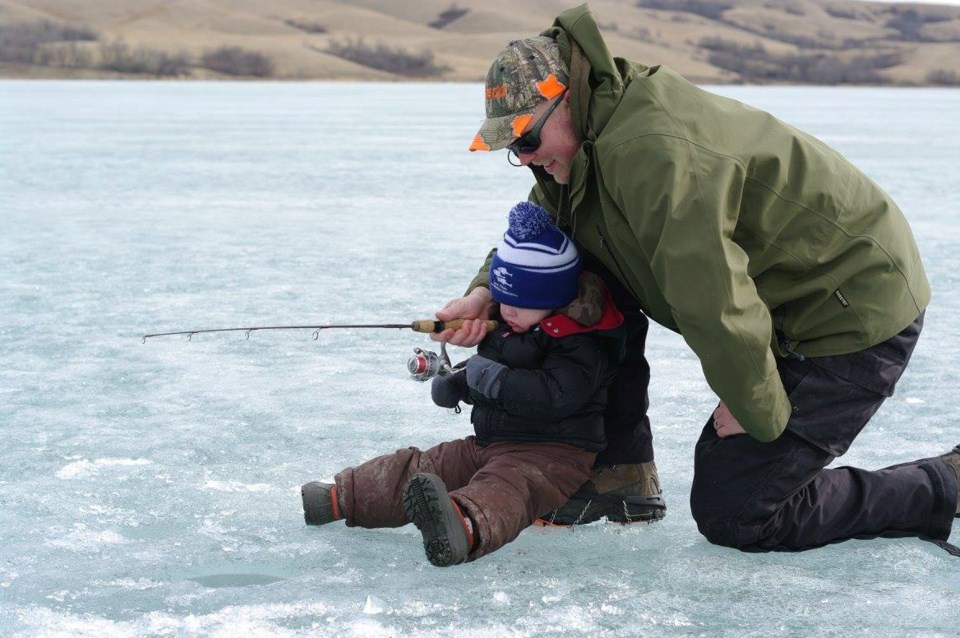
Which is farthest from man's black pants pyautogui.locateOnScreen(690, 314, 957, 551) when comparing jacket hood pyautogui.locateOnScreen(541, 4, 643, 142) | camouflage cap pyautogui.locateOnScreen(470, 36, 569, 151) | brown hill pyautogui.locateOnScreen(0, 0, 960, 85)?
brown hill pyautogui.locateOnScreen(0, 0, 960, 85)

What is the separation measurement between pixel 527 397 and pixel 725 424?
0.54 metres

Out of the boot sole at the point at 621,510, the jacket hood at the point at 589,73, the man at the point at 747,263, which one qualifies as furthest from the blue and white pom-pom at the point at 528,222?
the boot sole at the point at 621,510

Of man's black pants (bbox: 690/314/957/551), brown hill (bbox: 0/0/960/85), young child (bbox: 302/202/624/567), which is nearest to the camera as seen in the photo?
man's black pants (bbox: 690/314/957/551)

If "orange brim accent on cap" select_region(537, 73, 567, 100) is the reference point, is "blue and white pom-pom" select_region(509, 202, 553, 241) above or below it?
below

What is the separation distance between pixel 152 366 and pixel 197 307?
3.41 feet

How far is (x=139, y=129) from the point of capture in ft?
60.9

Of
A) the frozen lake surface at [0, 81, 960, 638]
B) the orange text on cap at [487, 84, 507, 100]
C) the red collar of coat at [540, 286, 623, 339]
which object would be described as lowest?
the frozen lake surface at [0, 81, 960, 638]

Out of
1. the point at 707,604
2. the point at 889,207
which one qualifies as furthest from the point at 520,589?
the point at 889,207

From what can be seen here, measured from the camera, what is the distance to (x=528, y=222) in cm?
301

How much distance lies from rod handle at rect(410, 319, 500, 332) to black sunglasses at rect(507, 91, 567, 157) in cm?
58

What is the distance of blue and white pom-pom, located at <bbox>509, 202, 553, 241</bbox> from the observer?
9.87 ft

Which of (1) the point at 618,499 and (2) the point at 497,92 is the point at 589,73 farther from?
(1) the point at 618,499

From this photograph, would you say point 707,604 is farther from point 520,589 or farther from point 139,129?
point 139,129

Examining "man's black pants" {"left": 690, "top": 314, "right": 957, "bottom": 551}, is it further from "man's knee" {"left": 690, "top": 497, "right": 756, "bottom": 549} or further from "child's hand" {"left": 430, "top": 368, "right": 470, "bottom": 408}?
"child's hand" {"left": 430, "top": 368, "right": 470, "bottom": 408}
